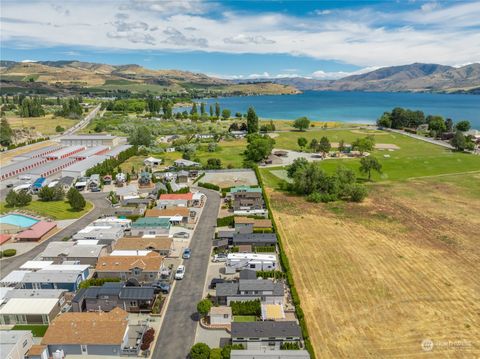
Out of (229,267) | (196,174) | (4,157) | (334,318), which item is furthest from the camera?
(4,157)

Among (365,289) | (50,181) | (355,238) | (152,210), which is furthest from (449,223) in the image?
(50,181)

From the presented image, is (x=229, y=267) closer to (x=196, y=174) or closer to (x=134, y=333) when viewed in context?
(x=134, y=333)

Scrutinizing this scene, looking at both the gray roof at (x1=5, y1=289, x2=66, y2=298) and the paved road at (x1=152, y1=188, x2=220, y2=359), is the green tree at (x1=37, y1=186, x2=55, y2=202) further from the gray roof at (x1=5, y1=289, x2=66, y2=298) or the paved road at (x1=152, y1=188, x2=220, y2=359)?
the gray roof at (x1=5, y1=289, x2=66, y2=298)

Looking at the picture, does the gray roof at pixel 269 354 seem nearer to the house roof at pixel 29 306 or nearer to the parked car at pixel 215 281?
the parked car at pixel 215 281

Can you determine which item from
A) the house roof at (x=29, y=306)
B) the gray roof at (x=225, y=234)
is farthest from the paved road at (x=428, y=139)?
the house roof at (x=29, y=306)

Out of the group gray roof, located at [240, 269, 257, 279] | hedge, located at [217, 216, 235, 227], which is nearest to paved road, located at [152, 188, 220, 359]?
hedge, located at [217, 216, 235, 227]

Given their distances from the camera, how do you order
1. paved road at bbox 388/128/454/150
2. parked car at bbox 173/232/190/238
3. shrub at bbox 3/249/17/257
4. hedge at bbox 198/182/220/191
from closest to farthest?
shrub at bbox 3/249/17/257 < parked car at bbox 173/232/190/238 < hedge at bbox 198/182/220/191 < paved road at bbox 388/128/454/150
